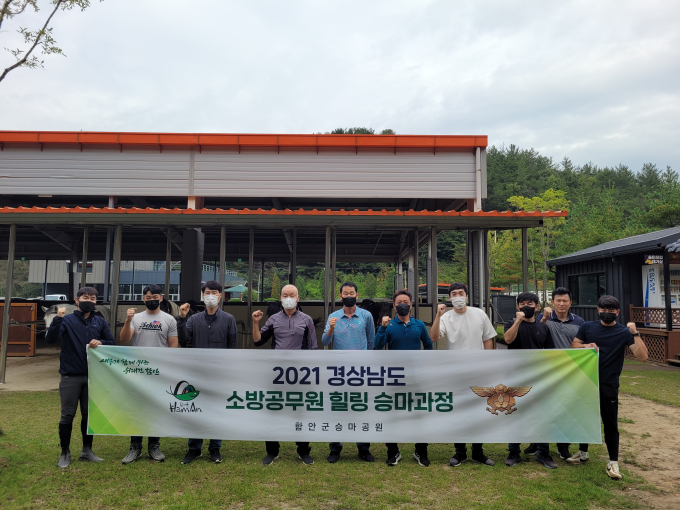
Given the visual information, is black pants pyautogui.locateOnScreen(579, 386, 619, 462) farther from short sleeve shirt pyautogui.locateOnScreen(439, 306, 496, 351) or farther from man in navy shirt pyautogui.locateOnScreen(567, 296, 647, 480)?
short sleeve shirt pyautogui.locateOnScreen(439, 306, 496, 351)

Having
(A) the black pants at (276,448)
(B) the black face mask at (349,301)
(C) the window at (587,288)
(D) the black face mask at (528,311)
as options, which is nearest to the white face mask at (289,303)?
(B) the black face mask at (349,301)

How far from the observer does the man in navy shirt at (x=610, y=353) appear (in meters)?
4.20

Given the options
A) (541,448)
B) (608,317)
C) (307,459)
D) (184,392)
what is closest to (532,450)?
(541,448)

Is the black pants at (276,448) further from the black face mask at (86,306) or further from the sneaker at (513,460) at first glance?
the black face mask at (86,306)

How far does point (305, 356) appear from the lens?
452 centimetres

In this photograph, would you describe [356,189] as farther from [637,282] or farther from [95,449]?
[637,282]

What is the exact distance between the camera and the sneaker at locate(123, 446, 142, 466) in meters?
4.40

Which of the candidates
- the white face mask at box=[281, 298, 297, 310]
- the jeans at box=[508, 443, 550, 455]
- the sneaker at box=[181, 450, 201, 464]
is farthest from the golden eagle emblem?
the sneaker at box=[181, 450, 201, 464]

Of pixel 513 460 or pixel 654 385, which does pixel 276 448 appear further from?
pixel 654 385

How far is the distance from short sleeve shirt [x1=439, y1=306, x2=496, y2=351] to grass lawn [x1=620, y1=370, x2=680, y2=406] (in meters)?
5.01

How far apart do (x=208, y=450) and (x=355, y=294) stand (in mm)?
2264

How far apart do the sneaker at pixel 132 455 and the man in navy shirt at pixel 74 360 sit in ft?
0.88

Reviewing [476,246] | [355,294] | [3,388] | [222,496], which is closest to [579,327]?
[355,294]

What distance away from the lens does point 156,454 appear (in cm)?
450
